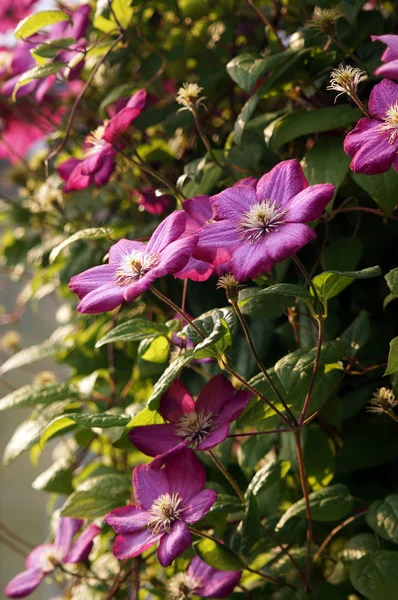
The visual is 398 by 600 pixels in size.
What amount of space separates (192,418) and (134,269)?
14cm

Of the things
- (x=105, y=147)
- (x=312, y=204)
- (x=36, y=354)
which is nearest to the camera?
(x=312, y=204)

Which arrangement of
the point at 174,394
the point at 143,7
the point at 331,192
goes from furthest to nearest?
the point at 143,7, the point at 174,394, the point at 331,192

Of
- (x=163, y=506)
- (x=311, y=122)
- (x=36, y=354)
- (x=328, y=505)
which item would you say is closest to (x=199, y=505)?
(x=163, y=506)

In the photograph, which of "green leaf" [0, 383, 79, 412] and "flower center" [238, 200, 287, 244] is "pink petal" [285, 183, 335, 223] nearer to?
"flower center" [238, 200, 287, 244]

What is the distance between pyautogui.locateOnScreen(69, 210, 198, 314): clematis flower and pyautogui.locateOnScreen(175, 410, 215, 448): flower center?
0.12 meters

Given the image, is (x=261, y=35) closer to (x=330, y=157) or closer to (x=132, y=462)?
(x=330, y=157)

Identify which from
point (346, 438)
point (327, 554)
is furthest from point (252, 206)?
point (327, 554)

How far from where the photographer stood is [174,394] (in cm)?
61

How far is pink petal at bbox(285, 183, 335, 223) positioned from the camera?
480 mm

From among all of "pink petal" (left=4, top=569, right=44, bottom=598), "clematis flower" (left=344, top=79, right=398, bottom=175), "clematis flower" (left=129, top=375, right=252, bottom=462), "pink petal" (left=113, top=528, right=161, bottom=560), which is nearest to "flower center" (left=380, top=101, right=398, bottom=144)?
"clematis flower" (left=344, top=79, right=398, bottom=175)

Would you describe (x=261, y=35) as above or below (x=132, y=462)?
above

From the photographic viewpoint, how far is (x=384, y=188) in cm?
61

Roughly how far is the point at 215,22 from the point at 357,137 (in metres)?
0.57

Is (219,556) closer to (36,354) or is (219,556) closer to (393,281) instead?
(393,281)
